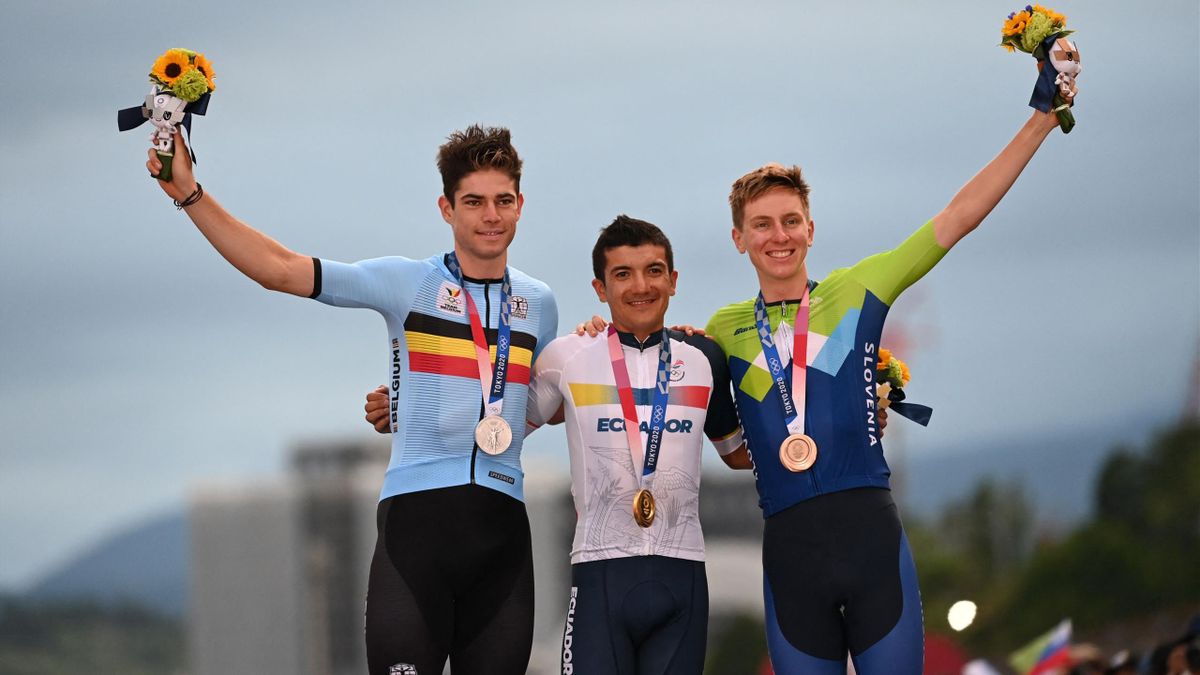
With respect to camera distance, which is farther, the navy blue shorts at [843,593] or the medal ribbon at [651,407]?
the medal ribbon at [651,407]

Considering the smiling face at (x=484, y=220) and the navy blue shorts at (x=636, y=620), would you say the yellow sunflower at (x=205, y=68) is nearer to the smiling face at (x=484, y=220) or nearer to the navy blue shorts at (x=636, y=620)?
the smiling face at (x=484, y=220)

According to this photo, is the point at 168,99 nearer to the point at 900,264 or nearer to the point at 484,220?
the point at 484,220

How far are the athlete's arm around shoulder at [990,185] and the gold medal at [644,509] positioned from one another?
1719mm

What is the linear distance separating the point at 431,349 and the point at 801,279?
169cm

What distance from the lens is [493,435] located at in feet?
25.0

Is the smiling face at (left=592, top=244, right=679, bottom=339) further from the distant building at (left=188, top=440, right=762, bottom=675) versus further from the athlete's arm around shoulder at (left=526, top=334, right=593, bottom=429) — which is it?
the distant building at (left=188, top=440, right=762, bottom=675)

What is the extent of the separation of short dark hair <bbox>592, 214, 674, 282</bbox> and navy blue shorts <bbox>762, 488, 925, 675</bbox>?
1.33 metres

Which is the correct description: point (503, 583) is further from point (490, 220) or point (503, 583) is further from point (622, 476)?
point (490, 220)

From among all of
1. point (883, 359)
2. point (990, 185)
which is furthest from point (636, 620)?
point (990, 185)

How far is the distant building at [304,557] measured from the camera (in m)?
108

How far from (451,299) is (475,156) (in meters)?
0.65

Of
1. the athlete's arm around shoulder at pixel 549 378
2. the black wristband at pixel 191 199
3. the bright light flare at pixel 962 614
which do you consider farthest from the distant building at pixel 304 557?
the black wristband at pixel 191 199

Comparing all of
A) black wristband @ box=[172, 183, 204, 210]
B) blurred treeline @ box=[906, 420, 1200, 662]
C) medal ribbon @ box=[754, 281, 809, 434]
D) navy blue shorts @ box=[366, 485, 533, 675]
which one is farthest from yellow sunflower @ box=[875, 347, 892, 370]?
blurred treeline @ box=[906, 420, 1200, 662]

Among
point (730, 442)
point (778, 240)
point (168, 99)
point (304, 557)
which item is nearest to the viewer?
point (168, 99)
